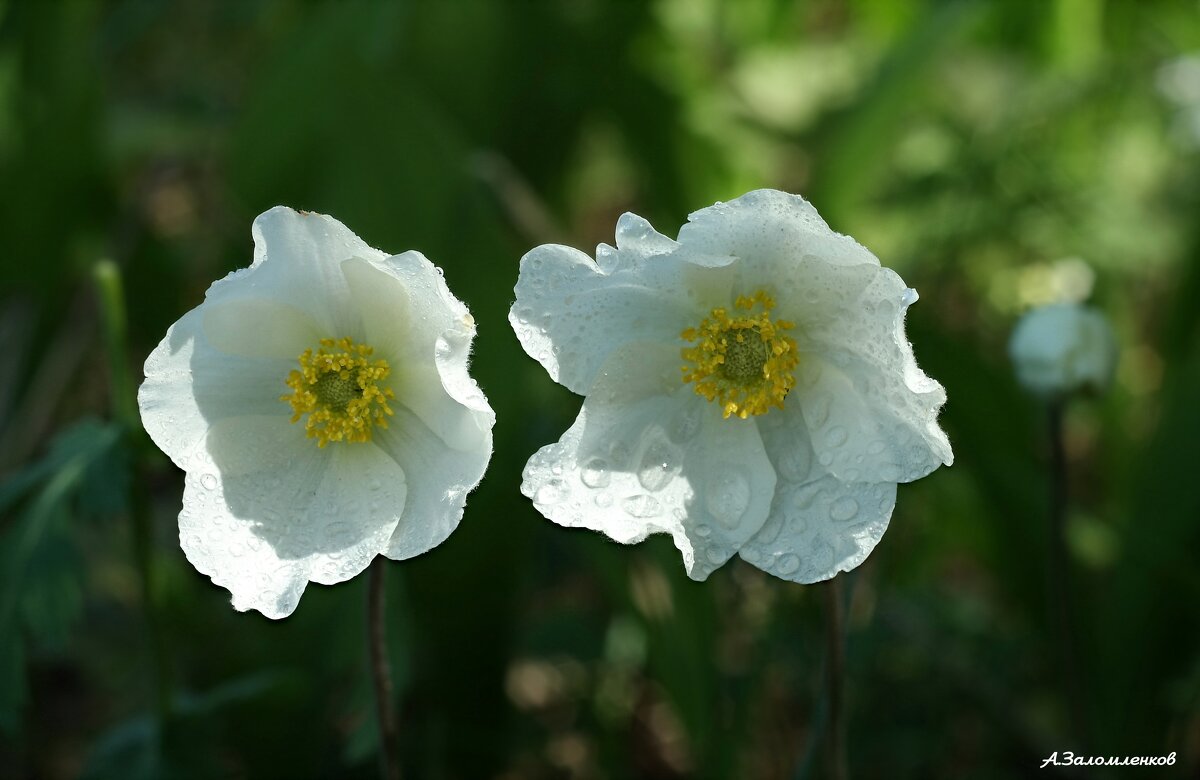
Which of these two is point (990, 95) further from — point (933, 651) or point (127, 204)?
point (127, 204)

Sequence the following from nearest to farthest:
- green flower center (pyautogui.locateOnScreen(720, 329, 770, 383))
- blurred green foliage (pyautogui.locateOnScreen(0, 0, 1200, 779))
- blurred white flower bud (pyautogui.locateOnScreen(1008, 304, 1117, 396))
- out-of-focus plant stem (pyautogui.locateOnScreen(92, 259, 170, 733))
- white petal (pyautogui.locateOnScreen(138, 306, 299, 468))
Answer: white petal (pyautogui.locateOnScreen(138, 306, 299, 468)) → green flower center (pyautogui.locateOnScreen(720, 329, 770, 383)) → out-of-focus plant stem (pyautogui.locateOnScreen(92, 259, 170, 733)) → blurred white flower bud (pyautogui.locateOnScreen(1008, 304, 1117, 396)) → blurred green foliage (pyautogui.locateOnScreen(0, 0, 1200, 779))

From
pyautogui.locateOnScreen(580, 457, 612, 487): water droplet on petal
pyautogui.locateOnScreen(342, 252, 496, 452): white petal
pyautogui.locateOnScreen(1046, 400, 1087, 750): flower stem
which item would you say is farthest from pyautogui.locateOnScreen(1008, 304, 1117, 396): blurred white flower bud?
pyautogui.locateOnScreen(342, 252, 496, 452): white petal

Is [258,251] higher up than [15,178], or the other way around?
[15,178]

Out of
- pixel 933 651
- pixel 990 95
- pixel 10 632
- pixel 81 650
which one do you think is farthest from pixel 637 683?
pixel 990 95

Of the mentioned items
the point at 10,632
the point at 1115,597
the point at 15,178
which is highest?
the point at 15,178

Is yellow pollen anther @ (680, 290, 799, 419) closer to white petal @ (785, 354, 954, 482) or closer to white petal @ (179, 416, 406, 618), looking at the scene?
white petal @ (785, 354, 954, 482)

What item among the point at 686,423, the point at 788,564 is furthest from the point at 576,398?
the point at 788,564

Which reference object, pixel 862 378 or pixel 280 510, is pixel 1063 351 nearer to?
pixel 862 378
